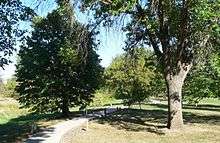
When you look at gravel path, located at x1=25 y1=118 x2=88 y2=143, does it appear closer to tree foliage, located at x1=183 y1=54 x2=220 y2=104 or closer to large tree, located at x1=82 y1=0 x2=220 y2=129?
large tree, located at x1=82 y1=0 x2=220 y2=129

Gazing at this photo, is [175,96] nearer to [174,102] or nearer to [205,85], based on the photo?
[174,102]

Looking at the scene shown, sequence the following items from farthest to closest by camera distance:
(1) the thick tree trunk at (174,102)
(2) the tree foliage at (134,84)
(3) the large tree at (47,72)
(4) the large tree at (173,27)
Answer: (2) the tree foliage at (134,84)
(3) the large tree at (47,72)
(1) the thick tree trunk at (174,102)
(4) the large tree at (173,27)

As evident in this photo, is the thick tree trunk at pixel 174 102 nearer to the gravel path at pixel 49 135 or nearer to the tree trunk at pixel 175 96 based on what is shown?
A: the tree trunk at pixel 175 96

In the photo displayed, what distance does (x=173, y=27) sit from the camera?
89.4ft

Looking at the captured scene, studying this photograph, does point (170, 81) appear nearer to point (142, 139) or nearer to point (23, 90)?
point (142, 139)

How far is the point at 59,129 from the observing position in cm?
3172

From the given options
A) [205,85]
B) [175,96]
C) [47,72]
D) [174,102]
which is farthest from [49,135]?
[47,72]

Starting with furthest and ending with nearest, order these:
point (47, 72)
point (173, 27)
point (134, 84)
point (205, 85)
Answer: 1. point (134, 84)
2. point (47, 72)
3. point (205, 85)
4. point (173, 27)

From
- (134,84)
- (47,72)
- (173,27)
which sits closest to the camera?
(173,27)

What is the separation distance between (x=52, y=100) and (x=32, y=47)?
524 cm

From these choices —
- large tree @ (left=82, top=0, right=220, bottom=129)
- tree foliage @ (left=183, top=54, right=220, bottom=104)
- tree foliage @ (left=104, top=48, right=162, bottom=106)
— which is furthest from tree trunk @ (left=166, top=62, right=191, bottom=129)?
tree foliage @ (left=104, top=48, right=162, bottom=106)

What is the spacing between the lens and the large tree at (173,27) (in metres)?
23.9

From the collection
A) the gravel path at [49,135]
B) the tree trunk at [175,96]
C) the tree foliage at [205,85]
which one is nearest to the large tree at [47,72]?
the tree foliage at [205,85]

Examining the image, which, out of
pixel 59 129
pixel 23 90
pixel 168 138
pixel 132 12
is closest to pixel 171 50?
pixel 132 12
